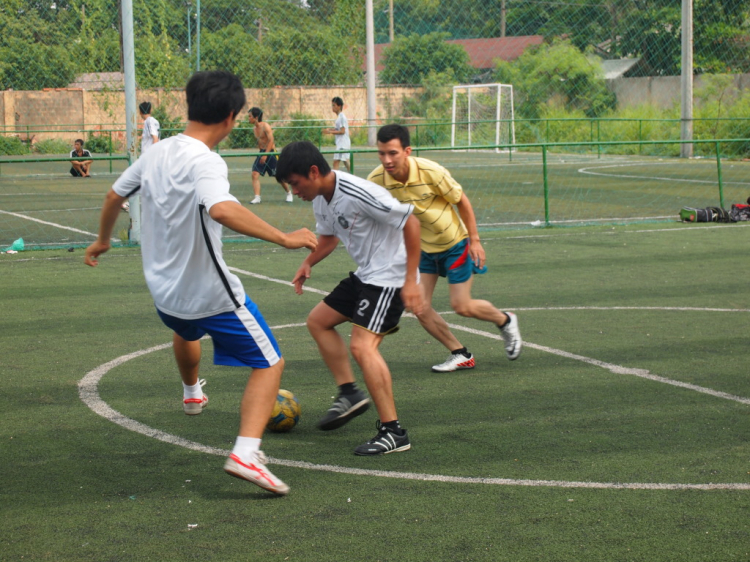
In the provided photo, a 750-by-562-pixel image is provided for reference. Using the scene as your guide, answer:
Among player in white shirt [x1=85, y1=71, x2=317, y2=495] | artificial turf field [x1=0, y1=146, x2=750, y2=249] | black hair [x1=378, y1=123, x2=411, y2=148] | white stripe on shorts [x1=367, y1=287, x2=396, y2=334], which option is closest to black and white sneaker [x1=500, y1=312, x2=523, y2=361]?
black hair [x1=378, y1=123, x2=411, y2=148]

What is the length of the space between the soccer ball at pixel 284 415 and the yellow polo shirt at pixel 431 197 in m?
1.74

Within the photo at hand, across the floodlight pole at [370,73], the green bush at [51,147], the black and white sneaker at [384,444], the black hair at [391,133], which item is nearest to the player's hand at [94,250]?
the black and white sneaker at [384,444]

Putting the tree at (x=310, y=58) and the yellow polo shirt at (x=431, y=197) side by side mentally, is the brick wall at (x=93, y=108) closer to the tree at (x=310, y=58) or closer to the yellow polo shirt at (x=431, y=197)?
the tree at (x=310, y=58)

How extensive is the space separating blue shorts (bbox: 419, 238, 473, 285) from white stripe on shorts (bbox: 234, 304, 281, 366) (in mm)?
2534

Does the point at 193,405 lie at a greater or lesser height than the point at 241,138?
lesser

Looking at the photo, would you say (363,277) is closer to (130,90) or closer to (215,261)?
(215,261)

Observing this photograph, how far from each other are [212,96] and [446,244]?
2901 millimetres

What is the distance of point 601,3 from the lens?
45.2 m

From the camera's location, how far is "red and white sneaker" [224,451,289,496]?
14.1 feet

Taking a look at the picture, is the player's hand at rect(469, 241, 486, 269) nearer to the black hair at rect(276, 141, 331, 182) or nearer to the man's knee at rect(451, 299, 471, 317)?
the man's knee at rect(451, 299, 471, 317)

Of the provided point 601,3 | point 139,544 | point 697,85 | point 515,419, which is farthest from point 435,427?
point 601,3

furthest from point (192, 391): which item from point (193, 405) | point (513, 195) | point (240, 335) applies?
point (513, 195)

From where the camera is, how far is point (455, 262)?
22.6 ft

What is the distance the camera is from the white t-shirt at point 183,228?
4223 mm
